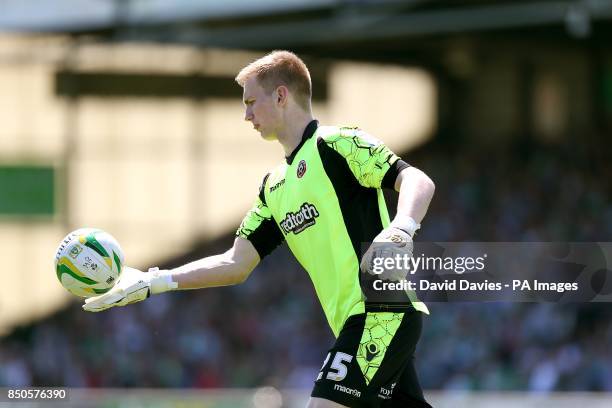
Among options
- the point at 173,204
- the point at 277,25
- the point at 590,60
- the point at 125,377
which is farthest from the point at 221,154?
the point at 590,60

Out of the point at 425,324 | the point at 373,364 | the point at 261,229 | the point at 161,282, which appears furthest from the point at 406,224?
the point at 425,324

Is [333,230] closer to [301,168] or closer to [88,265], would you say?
[301,168]

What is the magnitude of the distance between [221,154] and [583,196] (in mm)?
8196

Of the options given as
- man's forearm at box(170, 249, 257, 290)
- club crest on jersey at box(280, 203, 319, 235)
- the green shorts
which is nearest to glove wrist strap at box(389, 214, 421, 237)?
the green shorts

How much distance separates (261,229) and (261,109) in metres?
0.66

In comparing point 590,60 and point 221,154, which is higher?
point 590,60

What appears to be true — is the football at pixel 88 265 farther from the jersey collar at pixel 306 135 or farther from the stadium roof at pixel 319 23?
the stadium roof at pixel 319 23

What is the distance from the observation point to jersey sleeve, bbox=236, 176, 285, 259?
5.87 meters

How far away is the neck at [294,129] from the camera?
561cm

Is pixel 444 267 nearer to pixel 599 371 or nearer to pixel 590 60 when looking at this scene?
pixel 599 371

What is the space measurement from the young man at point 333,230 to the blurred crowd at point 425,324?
10613mm

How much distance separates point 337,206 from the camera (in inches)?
209

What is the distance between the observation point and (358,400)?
502 centimetres

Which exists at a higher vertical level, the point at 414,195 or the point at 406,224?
the point at 414,195
